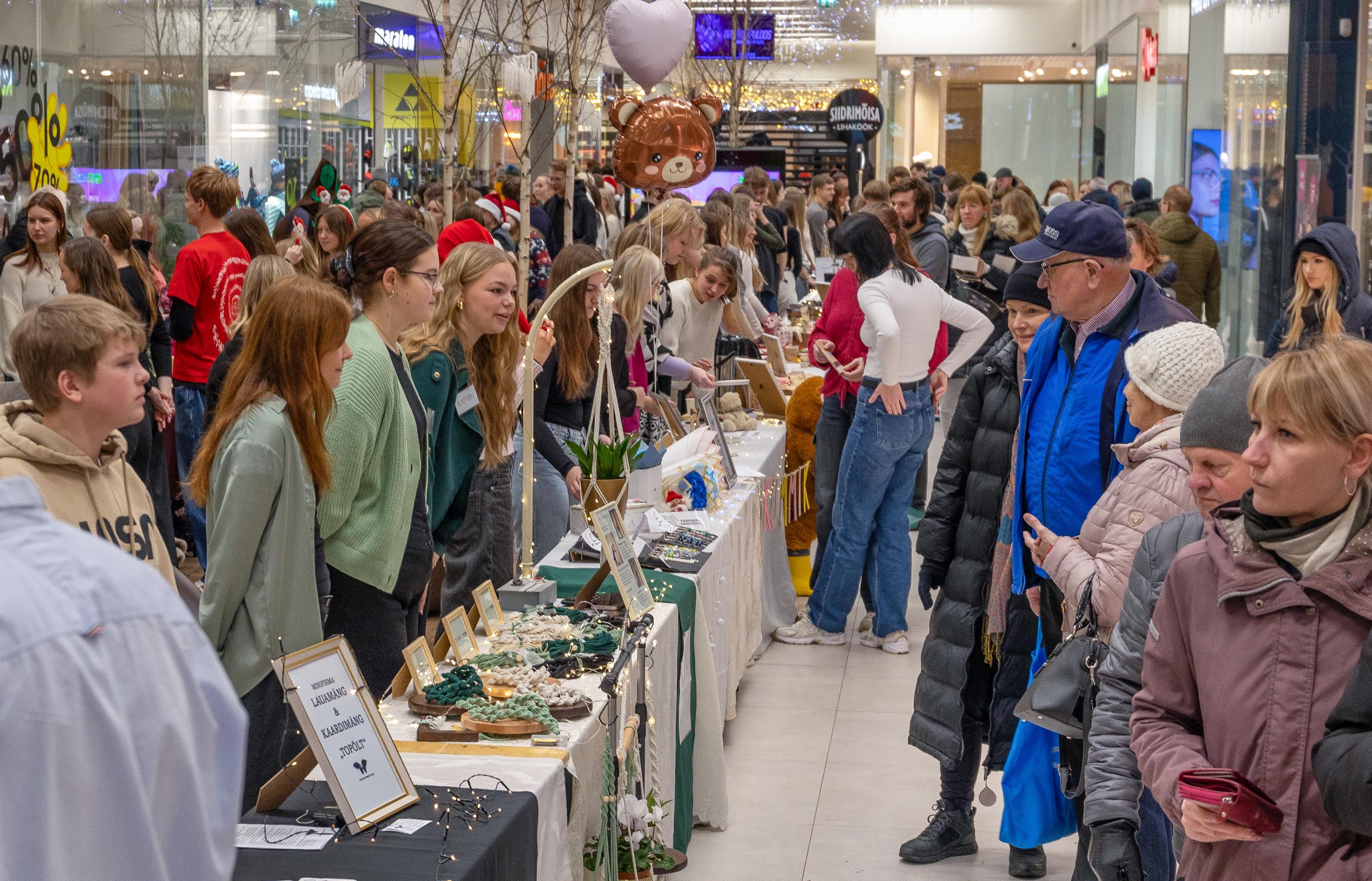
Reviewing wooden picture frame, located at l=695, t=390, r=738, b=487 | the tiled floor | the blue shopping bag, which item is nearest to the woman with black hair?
the tiled floor

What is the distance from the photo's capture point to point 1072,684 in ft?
8.42

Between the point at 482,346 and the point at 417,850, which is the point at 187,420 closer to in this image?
the point at 482,346

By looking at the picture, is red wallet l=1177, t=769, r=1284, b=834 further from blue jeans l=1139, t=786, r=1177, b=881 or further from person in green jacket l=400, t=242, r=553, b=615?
person in green jacket l=400, t=242, r=553, b=615

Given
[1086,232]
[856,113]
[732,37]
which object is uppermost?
[732,37]

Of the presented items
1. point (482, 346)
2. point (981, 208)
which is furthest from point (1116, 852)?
point (981, 208)

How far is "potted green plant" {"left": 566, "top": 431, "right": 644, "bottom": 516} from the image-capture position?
390 centimetres

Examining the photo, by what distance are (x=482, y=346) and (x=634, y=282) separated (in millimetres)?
1563

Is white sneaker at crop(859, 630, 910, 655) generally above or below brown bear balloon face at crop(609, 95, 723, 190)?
below

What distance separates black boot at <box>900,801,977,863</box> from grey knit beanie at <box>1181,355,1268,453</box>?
198 centimetres

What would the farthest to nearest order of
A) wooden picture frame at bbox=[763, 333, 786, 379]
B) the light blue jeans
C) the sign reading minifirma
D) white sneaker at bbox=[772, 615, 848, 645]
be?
the sign reading minifirma, wooden picture frame at bbox=[763, 333, 786, 379], white sneaker at bbox=[772, 615, 848, 645], the light blue jeans

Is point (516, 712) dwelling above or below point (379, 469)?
below

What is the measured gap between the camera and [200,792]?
1.09m

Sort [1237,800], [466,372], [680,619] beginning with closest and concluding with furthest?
[1237,800], [680,619], [466,372]

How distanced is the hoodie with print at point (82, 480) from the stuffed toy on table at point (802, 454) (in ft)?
13.8
